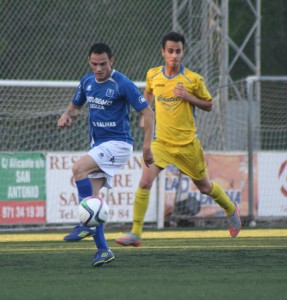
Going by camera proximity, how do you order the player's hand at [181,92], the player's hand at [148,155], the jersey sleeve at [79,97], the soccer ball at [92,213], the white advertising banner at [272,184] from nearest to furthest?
the soccer ball at [92,213], the player's hand at [148,155], the jersey sleeve at [79,97], the player's hand at [181,92], the white advertising banner at [272,184]

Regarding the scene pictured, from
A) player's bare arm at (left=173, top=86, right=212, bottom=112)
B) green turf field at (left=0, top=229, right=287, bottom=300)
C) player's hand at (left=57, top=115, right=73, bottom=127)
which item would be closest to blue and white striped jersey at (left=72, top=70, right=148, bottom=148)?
player's hand at (left=57, top=115, right=73, bottom=127)

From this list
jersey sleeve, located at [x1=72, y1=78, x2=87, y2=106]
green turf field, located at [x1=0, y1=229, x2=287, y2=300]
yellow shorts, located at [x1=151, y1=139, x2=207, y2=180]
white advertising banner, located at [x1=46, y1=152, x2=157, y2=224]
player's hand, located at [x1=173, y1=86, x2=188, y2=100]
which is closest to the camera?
green turf field, located at [x1=0, y1=229, x2=287, y2=300]

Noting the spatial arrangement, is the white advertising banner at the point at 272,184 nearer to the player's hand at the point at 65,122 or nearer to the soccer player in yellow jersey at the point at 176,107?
the soccer player in yellow jersey at the point at 176,107

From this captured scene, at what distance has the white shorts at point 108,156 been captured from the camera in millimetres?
8500

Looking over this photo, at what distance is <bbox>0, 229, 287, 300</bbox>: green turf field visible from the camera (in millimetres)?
6316

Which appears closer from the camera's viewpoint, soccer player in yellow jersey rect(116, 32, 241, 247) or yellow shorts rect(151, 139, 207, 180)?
soccer player in yellow jersey rect(116, 32, 241, 247)

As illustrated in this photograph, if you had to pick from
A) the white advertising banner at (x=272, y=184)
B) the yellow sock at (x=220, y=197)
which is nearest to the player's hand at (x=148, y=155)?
the yellow sock at (x=220, y=197)

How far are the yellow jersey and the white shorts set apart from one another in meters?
1.66

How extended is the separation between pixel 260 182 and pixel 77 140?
2907mm

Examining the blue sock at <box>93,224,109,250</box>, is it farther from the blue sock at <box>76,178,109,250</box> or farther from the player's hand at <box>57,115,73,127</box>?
the player's hand at <box>57,115,73,127</box>

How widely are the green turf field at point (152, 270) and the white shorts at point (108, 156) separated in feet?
2.43

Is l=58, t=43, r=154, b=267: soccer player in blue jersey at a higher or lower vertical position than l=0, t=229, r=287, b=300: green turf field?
higher

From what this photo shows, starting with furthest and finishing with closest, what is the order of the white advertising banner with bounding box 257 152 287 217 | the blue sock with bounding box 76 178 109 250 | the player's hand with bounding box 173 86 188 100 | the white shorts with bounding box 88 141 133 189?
1. the white advertising banner with bounding box 257 152 287 217
2. the player's hand with bounding box 173 86 188 100
3. the white shorts with bounding box 88 141 133 189
4. the blue sock with bounding box 76 178 109 250

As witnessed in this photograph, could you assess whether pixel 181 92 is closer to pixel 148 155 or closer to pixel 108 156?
pixel 148 155
